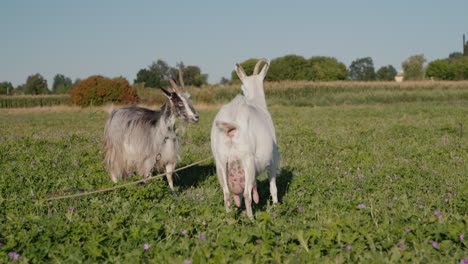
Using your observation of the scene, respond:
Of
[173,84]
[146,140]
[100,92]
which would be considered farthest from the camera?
[100,92]

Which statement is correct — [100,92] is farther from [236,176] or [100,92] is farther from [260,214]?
[260,214]

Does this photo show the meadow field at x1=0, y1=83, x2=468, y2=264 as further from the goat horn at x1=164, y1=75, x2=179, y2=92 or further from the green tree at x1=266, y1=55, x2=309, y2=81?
the green tree at x1=266, y1=55, x2=309, y2=81

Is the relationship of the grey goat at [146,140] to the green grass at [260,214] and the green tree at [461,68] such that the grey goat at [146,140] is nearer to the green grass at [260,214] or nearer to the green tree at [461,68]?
the green grass at [260,214]

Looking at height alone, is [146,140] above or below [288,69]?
below

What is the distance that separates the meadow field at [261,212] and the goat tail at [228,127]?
93 centimetres

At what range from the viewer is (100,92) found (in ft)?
123

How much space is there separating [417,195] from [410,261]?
2.73 m

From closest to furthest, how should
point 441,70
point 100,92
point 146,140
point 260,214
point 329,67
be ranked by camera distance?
point 260,214 < point 146,140 < point 100,92 < point 441,70 < point 329,67

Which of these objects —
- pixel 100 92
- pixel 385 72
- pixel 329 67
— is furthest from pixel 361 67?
pixel 100 92

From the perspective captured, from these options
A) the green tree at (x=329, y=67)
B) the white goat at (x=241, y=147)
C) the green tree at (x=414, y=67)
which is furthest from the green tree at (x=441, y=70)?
the white goat at (x=241, y=147)

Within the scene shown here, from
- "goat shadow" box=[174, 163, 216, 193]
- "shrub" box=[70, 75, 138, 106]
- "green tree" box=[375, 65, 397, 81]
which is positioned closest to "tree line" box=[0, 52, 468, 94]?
"green tree" box=[375, 65, 397, 81]

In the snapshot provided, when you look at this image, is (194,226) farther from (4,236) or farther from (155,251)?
(4,236)

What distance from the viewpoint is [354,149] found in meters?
10.0

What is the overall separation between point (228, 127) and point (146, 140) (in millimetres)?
2778
